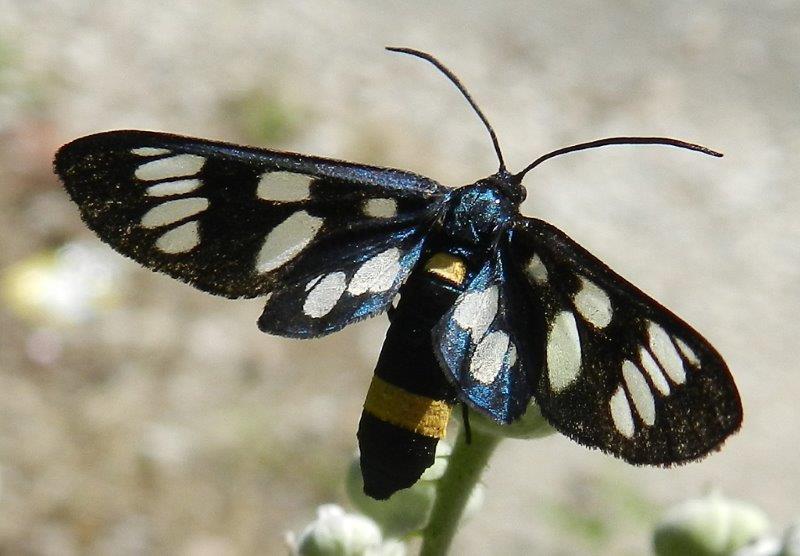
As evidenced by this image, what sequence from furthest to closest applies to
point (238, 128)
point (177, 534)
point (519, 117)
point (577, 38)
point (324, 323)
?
point (577, 38)
point (519, 117)
point (238, 128)
point (177, 534)
point (324, 323)

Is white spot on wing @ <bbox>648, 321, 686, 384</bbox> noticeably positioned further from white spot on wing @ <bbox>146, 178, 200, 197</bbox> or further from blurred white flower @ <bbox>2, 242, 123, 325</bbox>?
blurred white flower @ <bbox>2, 242, 123, 325</bbox>

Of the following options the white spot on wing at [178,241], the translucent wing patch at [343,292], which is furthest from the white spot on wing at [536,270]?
the white spot on wing at [178,241]

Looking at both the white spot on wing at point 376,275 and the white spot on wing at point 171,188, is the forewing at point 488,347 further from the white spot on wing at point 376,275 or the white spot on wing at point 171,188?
the white spot on wing at point 171,188

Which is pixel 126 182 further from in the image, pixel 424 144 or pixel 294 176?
pixel 424 144

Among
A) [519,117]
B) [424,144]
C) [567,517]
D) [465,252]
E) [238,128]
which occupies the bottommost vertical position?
[465,252]

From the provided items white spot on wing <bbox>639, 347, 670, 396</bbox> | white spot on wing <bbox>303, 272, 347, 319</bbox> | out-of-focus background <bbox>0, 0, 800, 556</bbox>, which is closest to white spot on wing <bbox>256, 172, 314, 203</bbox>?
white spot on wing <bbox>303, 272, 347, 319</bbox>

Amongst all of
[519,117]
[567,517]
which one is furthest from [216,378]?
[519,117]
